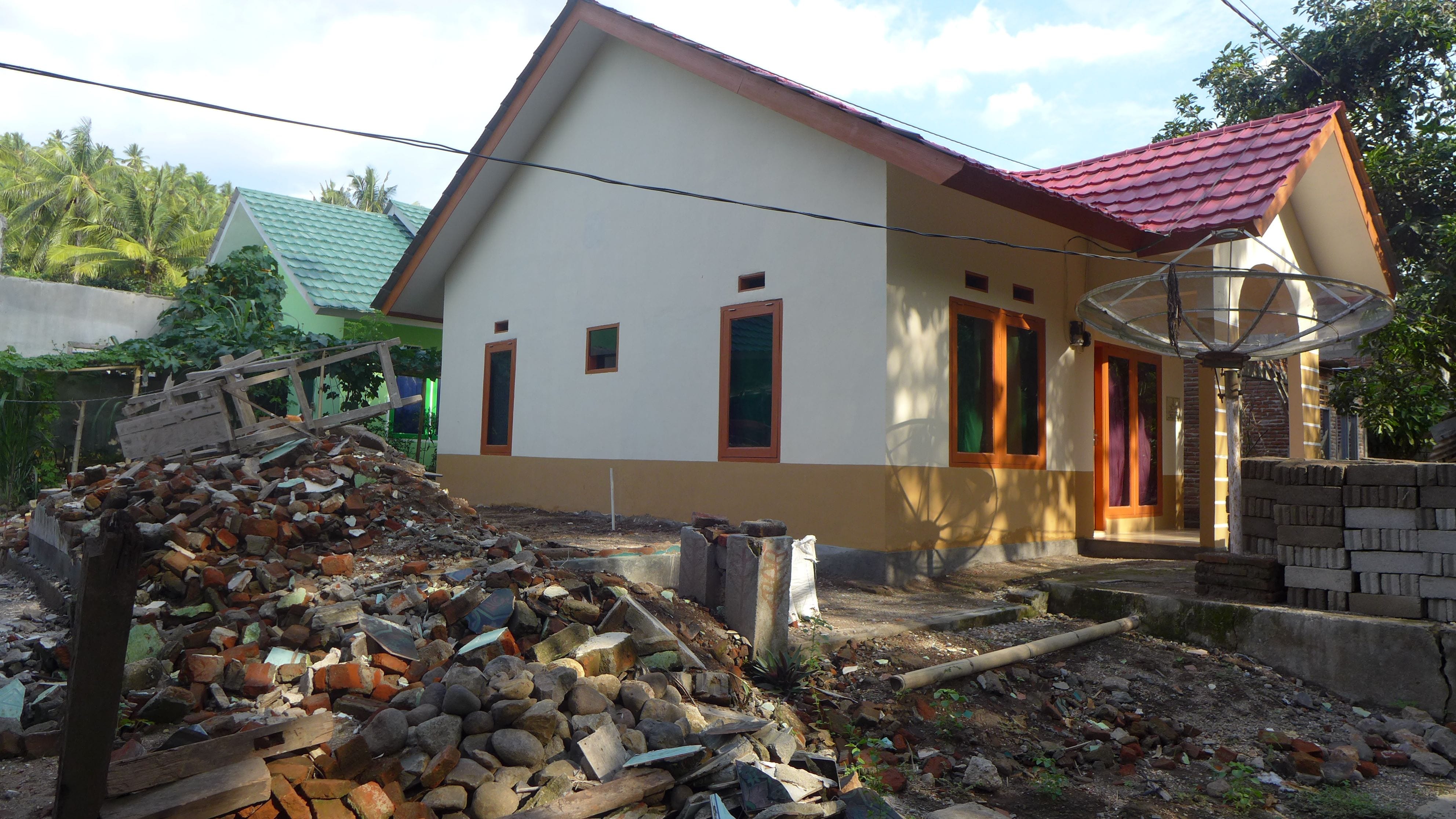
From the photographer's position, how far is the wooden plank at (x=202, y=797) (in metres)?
A: 3.03

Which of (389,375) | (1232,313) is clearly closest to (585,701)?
(389,375)

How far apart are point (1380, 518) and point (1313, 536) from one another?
0.43m

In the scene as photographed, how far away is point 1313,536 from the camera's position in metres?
6.54

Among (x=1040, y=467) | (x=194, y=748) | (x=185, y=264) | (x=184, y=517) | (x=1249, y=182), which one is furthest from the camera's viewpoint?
(x=185, y=264)

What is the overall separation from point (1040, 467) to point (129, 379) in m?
12.3

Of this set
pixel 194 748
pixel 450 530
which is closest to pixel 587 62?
pixel 450 530

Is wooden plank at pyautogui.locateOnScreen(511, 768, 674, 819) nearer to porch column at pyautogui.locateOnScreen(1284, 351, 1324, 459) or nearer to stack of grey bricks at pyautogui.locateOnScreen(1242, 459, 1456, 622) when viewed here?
stack of grey bricks at pyautogui.locateOnScreen(1242, 459, 1456, 622)

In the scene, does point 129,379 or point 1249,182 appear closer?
point 1249,182

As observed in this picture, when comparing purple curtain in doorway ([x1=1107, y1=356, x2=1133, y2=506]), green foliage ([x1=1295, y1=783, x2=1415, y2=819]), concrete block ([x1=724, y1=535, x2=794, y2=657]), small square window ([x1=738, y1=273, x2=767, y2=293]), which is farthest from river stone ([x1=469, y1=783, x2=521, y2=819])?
purple curtain in doorway ([x1=1107, y1=356, x2=1133, y2=506])

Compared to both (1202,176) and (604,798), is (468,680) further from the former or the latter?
(1202,176)

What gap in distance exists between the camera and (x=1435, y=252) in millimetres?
15164

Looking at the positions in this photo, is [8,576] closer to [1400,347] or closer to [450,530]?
[450,530]

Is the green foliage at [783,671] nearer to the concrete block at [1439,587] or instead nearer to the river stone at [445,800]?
the river stone at [445,800]

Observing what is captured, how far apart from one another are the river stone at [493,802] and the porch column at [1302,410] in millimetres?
10682
